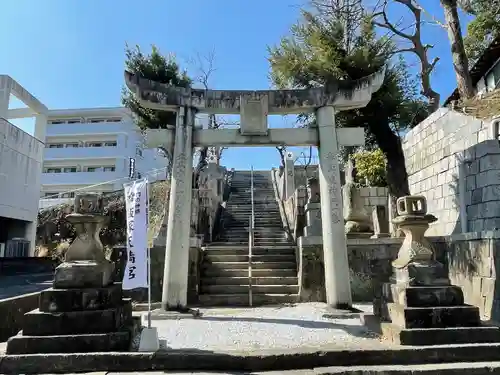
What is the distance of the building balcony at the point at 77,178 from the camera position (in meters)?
34.6

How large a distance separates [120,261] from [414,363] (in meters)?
7.56

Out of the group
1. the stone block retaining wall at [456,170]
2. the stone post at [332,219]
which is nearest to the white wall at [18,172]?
the stone post at [332,219]

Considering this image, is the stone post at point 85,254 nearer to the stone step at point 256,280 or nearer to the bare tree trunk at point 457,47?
the stone step at point 256,280

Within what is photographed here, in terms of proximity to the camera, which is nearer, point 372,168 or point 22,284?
point 22,284

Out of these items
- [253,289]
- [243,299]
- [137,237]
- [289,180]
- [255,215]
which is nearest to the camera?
[137,237]

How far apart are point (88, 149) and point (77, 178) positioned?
300 cm

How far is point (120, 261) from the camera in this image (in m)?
9.91

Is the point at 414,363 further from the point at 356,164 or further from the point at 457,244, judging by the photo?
the point at 356,164

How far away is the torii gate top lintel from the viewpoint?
813 centimetres

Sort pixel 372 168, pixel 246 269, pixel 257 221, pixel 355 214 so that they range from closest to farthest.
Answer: pixel 246 269 < pixel 355 214 < pixel 372 168 < pixel 257 221

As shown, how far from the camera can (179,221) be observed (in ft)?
25.5

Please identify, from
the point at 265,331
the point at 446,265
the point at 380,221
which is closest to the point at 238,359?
the point at 265,331

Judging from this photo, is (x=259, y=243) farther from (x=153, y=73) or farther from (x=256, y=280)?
(x=153, y=73)

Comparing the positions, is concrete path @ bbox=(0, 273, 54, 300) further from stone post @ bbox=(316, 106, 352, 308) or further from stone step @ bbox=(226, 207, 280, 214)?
stone post @ bbox=(316, 106, 352, 308)
